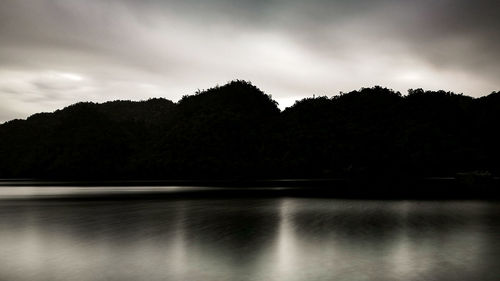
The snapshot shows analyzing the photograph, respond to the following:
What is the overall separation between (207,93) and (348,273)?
507 feet

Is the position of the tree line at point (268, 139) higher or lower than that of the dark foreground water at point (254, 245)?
higher

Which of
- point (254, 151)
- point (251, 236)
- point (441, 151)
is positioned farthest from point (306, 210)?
point (254, 151)

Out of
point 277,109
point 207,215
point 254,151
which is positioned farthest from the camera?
point 277,109

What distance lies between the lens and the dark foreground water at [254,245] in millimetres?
10703

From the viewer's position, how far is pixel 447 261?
460 inches

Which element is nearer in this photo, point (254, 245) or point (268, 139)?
point (254, 245)

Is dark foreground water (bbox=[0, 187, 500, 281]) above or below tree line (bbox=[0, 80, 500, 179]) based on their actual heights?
below

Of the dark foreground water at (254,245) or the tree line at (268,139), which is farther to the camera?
the tree line at (268,139)

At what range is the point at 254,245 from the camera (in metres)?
14.5

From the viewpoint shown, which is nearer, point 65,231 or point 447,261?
point 447,261

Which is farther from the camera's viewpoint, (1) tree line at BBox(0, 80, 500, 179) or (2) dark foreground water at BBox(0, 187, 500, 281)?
(1) tree line at BBox(0, 80, 500, 179)

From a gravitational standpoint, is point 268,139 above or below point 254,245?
above

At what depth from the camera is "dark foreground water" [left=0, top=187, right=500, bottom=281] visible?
35.1 ft

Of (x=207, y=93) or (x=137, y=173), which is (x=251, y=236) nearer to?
(x=137, y=173)
